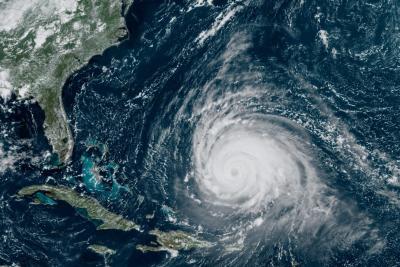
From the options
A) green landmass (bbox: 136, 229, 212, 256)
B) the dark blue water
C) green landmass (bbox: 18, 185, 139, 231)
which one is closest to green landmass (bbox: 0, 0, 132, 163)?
the dark blue water

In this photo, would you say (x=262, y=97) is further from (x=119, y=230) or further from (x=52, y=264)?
(x=52, y=264)

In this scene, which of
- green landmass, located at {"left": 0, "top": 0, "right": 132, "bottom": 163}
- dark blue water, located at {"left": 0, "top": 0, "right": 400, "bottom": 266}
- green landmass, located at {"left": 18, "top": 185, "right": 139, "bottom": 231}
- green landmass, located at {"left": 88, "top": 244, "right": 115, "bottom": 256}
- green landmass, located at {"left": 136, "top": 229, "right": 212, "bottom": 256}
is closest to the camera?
green landmass, located at {"left": 0, "top": 0, "right": 132, "bottom": 163}

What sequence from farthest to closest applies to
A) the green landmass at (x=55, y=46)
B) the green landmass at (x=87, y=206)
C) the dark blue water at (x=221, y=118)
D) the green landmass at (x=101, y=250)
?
1. the green landmass at (x=101, y=250)
2. the dark blue water at (x=221, y=118)
3. the green landmass at (x=87, y=206)
4. the green landmass at (x=55, y=46)

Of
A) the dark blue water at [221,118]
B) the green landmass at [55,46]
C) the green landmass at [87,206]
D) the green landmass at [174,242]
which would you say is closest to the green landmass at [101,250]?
the dark blue water at [221,118]

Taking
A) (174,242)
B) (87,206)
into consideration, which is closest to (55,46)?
(87,206)

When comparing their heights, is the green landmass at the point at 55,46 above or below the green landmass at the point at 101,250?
above

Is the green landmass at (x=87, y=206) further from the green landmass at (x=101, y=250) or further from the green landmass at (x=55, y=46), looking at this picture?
the green landmass at (x=55, y=46)

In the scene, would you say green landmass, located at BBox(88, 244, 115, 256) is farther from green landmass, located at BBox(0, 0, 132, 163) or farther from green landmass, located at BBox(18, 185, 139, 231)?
green landmass, located at BBox(0, 0, 132, 163)

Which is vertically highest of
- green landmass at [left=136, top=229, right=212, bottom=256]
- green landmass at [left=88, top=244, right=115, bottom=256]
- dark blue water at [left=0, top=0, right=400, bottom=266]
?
dark blue water at [left=0, top=0, right=400, bottom=266]

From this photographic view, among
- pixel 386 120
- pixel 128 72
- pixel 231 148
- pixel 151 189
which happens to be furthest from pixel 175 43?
pixel 386 120
